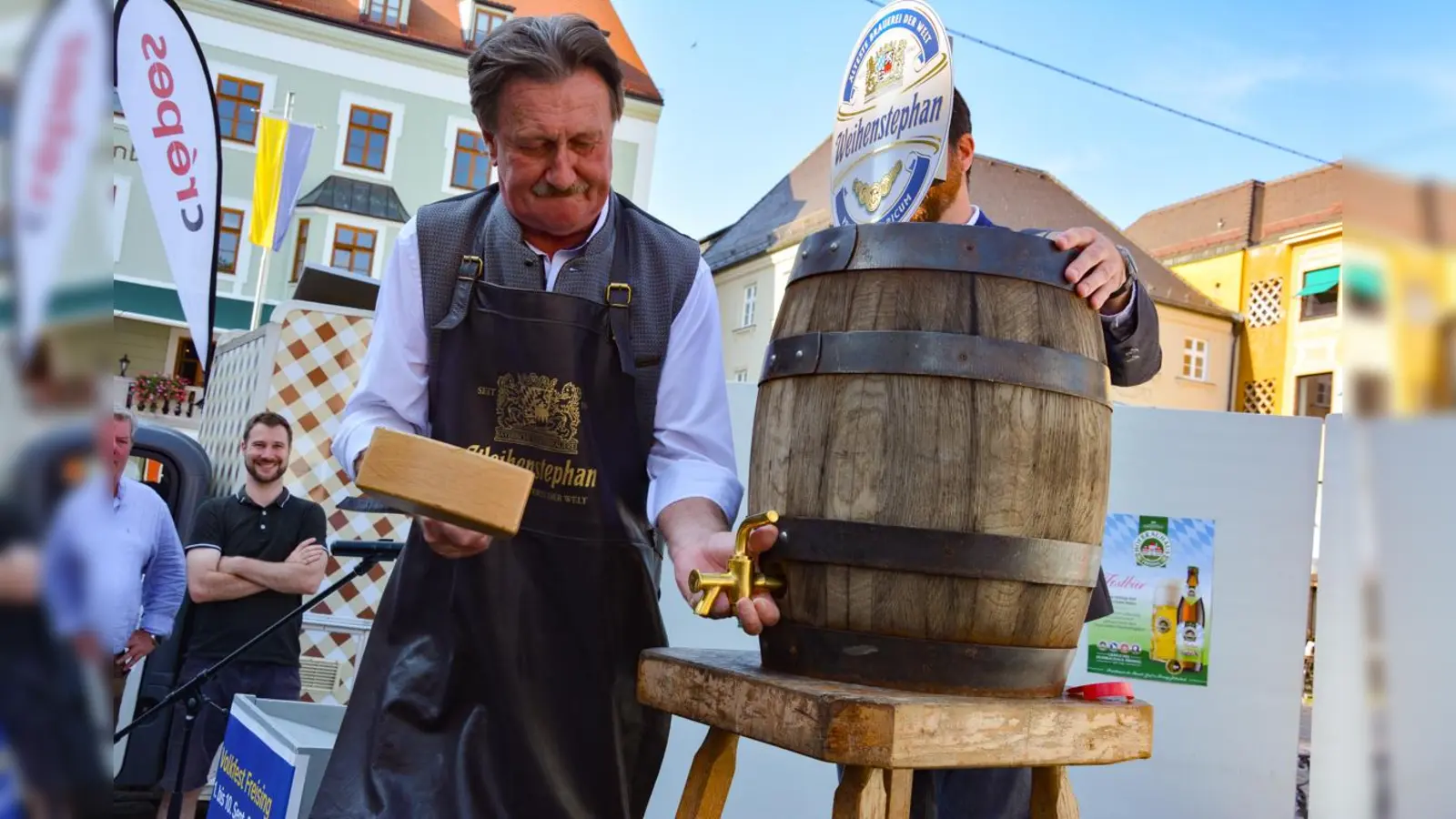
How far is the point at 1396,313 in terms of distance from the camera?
188 mm

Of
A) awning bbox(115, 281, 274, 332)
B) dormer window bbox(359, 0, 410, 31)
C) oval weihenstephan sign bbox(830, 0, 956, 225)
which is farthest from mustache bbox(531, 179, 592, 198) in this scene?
dormer window bbox(359, 0, 410, 31)

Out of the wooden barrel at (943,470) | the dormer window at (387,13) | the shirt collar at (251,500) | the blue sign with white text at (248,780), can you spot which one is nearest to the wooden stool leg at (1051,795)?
the wooden barrel at (943,470)

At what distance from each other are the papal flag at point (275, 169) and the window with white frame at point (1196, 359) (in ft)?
59.7

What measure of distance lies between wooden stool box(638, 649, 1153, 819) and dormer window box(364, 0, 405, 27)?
2356cm

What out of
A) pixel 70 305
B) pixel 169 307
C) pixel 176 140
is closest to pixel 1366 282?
pixel 70 305

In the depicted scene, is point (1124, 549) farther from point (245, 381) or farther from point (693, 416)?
point (245, 381)

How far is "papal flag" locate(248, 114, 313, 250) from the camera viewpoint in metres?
12.2

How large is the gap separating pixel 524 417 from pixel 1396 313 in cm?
172

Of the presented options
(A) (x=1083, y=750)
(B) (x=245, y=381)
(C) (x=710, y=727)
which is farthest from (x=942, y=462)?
(B) (x=245, y=381)

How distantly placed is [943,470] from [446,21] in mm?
24450

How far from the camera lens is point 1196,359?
2459 centimetres

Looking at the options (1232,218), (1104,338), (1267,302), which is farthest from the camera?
(1232,218)

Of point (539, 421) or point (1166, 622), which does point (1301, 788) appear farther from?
point (539, 421)

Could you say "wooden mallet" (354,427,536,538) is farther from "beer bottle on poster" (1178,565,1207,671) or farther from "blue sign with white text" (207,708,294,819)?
"beer bottle on poster" (1178,565,1207,671)
